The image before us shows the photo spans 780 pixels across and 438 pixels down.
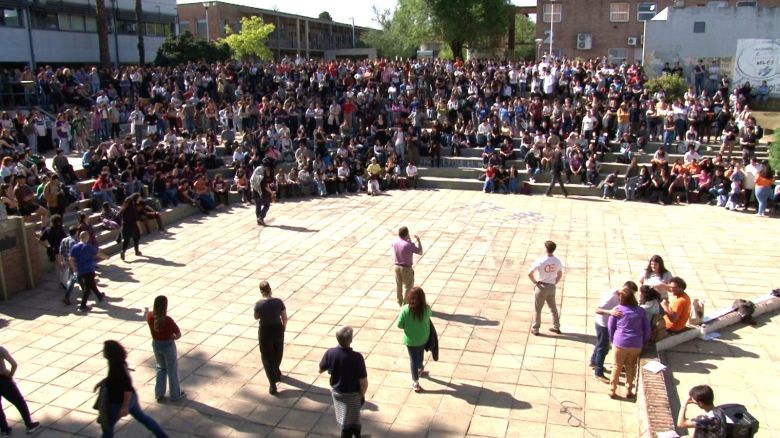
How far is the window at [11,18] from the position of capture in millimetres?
29953

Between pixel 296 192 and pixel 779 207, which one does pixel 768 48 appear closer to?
pixel 779 207

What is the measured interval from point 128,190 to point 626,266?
11675mm

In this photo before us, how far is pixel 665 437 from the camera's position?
557cm

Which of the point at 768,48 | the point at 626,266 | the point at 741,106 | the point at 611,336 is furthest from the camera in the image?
the point at 768,48

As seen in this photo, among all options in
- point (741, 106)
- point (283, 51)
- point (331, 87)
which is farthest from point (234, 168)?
point (283, 51)

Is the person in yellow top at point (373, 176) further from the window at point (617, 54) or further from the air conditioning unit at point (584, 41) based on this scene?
the window at point (617, 54)

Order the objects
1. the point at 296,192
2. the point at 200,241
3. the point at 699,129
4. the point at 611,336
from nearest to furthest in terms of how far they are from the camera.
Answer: the point at 611,336 → the point at 200,241 → the point at 296,192 → the point at 699,129

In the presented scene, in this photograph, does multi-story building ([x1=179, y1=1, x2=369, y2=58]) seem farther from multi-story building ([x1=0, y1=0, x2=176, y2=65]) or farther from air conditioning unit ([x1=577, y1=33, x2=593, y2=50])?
air conditioning unit ([x1=577, y1=33, x2=593, y2=50])

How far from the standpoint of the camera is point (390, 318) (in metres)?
9.63

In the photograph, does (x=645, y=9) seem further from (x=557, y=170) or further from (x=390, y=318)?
(x=390, y=318)

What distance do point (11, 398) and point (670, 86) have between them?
23.7 m

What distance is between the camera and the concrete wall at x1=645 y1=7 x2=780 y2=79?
84.8 ft

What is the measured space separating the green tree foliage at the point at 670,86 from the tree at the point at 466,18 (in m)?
19.4

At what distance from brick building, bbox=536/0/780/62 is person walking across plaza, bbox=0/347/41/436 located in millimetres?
46147
